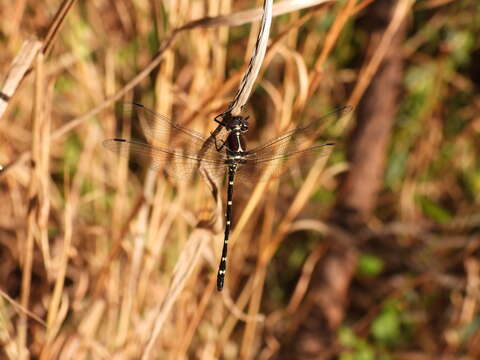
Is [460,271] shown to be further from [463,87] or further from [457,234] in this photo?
[463,87]

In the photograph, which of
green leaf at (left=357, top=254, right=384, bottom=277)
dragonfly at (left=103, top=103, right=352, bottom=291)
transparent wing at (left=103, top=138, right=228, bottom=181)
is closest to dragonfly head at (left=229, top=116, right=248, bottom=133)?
dragonfly at (left=103, top=103, right=352, bottom=291)

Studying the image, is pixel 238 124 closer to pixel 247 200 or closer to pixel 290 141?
pixel 290 141

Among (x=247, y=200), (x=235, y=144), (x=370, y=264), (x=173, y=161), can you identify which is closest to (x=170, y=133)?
(x=173, y=161)

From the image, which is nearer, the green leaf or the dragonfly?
the dragonfly

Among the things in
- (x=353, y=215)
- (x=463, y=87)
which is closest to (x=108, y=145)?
(x=353, y=215)

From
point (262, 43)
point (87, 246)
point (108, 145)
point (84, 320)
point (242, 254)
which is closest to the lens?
point (262, 43)

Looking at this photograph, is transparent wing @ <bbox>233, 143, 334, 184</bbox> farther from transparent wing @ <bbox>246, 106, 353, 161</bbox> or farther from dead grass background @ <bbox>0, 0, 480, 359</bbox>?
dead grass background @ <bbox>0, 0, 480, 359</bbox>

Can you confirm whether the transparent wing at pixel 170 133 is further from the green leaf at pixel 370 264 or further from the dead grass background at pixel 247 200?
the green leaf at pixel 370 264

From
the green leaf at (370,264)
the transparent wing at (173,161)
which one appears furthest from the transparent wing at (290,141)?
the green leaf at (370,264)
